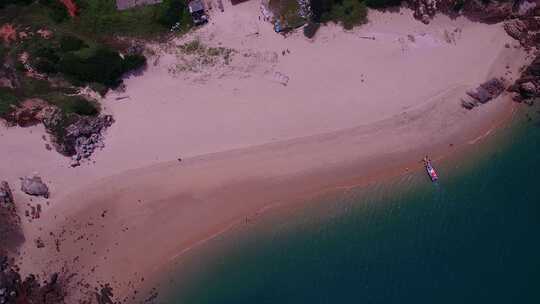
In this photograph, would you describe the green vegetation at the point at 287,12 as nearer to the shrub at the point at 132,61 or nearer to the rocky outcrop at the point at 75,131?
the shrub at the point at 132,61

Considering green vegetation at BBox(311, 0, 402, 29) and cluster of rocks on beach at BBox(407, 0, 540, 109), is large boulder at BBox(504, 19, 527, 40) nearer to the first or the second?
cluster of rocks on beach at BBox(407, 0, 540, 109)

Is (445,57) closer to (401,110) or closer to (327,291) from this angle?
(401,110)

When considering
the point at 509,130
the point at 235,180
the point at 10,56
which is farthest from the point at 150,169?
the point at 509,130

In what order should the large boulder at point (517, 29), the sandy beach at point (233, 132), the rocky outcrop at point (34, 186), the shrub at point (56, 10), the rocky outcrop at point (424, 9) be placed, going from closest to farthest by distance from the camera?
the rocky outcrop at point (34, 186) < the shrub at point (56, 10) < the sandy beach at point (233, 132) < the rocky outcrop at point (424, 9) < the large boulder at point (517, 29)

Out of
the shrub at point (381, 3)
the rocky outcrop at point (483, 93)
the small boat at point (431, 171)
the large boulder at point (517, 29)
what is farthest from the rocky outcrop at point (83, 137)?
the large boulder at point (517, 29)

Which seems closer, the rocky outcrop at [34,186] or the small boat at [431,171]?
the rocky outcrop at [34,186]
